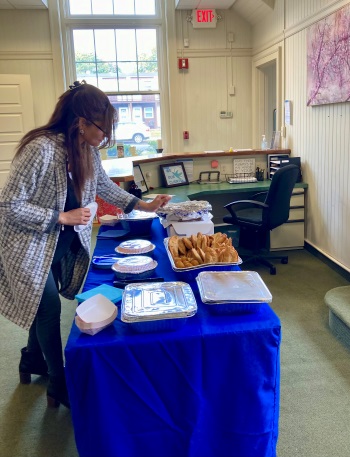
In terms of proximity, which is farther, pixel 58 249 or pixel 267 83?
pixel 267 83

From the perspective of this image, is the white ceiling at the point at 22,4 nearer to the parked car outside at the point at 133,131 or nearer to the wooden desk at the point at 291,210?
the parked car outside at the point at 133,131

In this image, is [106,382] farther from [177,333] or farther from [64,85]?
[64,85]

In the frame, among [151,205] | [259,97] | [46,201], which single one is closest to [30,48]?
[259,97]

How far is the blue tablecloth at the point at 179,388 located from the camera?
4.01 ft

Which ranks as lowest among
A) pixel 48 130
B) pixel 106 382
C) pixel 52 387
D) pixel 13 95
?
pixel 52 387

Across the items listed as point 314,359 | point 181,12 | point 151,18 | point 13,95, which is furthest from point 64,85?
point 314,359

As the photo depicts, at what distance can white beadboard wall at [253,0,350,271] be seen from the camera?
3389 mm

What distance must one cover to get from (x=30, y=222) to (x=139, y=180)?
7.43 ft

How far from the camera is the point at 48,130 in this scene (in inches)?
63.6

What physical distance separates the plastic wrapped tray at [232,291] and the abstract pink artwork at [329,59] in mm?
2274

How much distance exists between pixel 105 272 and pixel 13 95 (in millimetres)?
4020

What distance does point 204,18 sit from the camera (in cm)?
530

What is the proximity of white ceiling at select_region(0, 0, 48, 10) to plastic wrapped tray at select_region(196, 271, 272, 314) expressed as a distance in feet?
15.3

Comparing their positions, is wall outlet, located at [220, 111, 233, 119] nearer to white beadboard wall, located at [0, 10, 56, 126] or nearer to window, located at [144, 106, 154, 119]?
window, located at [144, 106, 154, 119]
